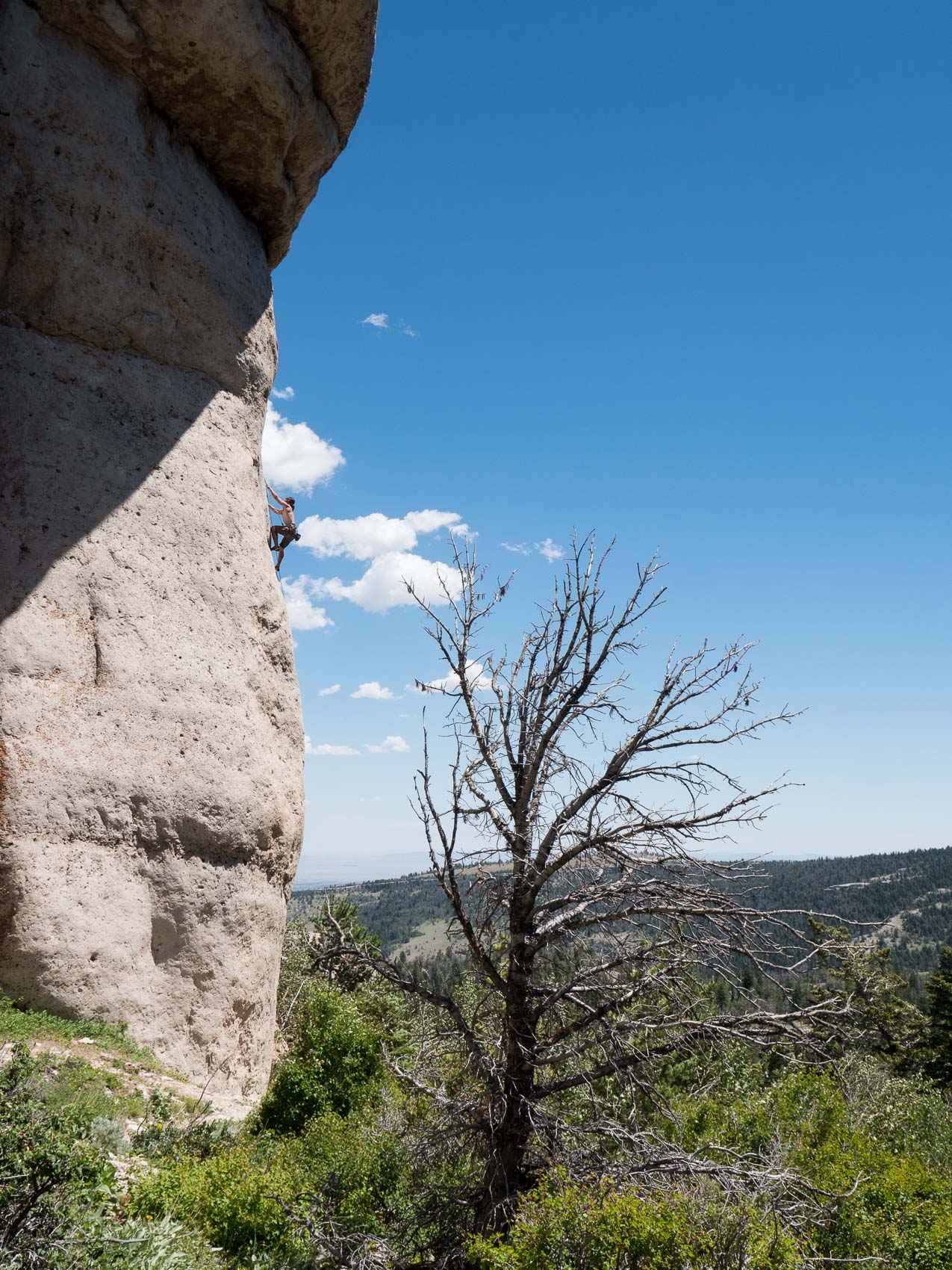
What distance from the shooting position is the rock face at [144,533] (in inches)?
366

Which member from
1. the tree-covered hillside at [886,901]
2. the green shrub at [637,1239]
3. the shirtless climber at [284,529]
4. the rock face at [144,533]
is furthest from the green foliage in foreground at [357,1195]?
the tree-covered hillside at [886,901]

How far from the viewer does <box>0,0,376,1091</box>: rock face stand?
9.30m

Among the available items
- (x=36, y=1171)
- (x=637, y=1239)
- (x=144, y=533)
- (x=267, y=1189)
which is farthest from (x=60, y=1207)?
(x=144, y=533)

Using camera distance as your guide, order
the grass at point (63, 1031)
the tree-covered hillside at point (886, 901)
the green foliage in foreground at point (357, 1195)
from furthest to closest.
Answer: the tree-covered hillside at point (886, 901) < the grass at point (63, 1031) < the green foliage in foreground at point (357, 1195)

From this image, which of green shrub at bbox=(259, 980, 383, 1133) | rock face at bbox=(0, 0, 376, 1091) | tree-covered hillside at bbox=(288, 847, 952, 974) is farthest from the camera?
tree-covered hillside at bbox=(288, 847, 952, 974)

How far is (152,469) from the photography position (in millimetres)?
11023

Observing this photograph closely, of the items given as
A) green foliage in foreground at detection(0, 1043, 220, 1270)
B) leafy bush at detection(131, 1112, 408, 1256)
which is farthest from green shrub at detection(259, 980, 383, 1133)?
green foliage in foreground at detection(0, 1043, 220, 1270)

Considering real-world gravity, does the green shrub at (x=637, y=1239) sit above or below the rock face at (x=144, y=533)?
below

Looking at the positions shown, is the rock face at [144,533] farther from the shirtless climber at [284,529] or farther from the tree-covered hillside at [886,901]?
the tree-covered hillside at [886,901]

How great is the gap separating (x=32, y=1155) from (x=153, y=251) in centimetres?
1108

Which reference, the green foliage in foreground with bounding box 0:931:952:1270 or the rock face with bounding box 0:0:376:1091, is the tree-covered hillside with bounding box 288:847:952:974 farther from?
the rock face with bounding box 0:0:376:1091

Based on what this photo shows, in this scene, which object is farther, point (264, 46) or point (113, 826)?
point (264, 46)

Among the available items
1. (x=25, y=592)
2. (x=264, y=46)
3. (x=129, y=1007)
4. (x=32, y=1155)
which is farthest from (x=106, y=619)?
(x=264, y=46)

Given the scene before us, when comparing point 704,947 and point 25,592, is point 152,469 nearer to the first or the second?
point 25,592
